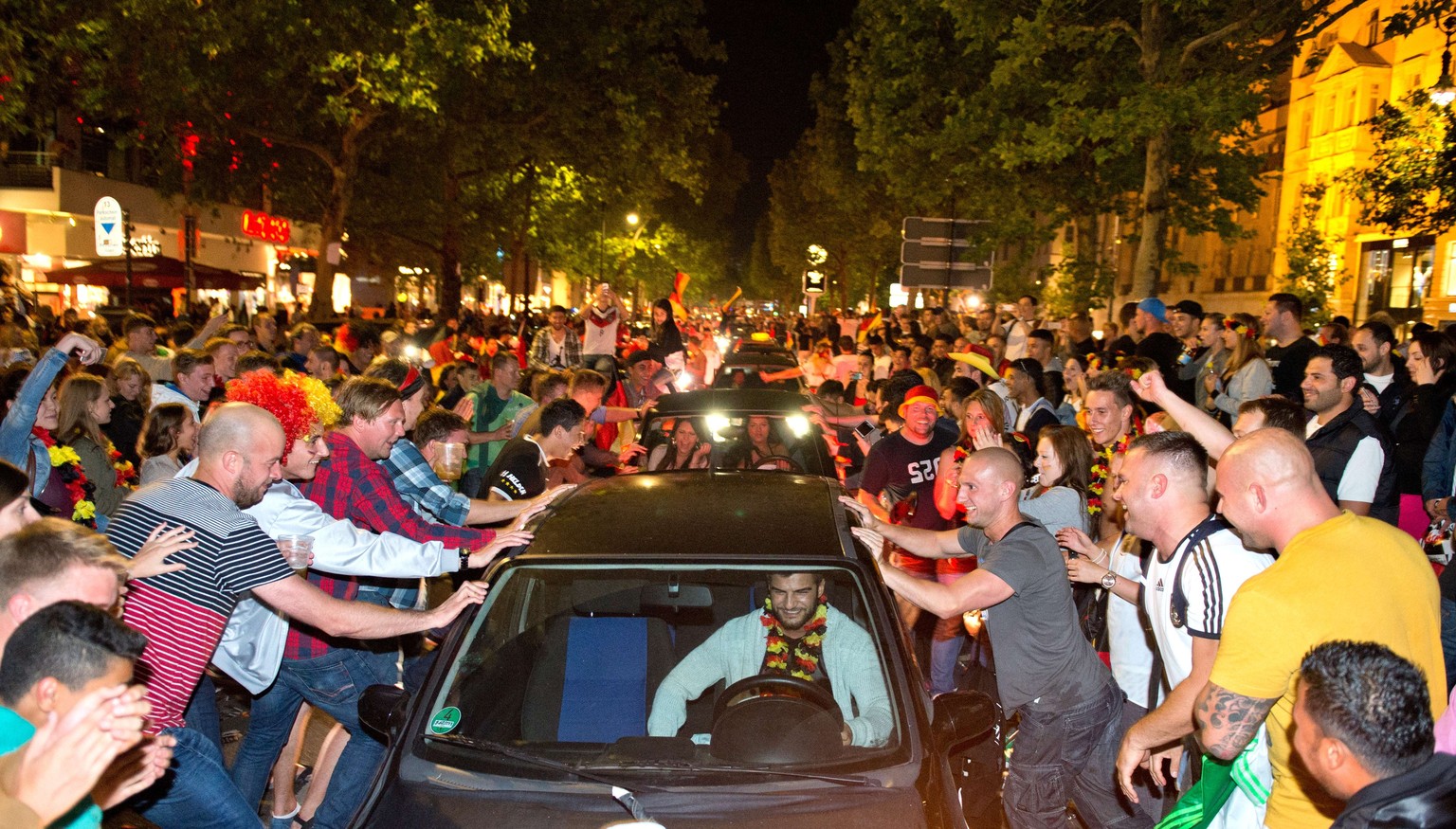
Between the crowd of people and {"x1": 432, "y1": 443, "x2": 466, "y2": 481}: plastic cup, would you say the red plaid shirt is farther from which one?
{"x1": 432, "y1": 443, "x2": 466, "y2": 481}: plastic cup

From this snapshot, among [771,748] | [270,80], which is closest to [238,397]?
[771,748]

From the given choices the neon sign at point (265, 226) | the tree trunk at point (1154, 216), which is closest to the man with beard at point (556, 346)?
the tree trunk at point (1154, 216)

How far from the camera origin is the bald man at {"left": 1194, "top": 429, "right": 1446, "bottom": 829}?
284 cm

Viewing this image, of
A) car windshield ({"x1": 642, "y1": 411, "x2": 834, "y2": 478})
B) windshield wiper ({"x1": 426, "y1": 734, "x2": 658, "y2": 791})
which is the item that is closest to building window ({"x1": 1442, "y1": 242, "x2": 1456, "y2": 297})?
car windshield ({"x1": 642, "y1": 411, "x2": 834, "y2": 478})

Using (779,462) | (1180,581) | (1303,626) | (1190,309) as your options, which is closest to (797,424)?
(779,462)

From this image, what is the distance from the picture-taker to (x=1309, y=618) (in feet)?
9.31

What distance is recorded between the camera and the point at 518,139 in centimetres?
2550

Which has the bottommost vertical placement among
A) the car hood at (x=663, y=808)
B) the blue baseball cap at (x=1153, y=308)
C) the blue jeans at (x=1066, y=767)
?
the blue jeans at (x=1066, y=767)

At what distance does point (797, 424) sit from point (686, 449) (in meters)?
0.75

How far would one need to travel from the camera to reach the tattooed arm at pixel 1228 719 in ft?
9.48

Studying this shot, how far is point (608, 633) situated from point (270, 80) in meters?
19.2

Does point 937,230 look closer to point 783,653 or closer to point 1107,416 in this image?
point 1107,416

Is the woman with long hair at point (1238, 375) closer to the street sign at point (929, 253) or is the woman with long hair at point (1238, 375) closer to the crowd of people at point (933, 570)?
the crowd of people at point (933, 570)

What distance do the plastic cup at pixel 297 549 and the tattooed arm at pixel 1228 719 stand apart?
314 cm
